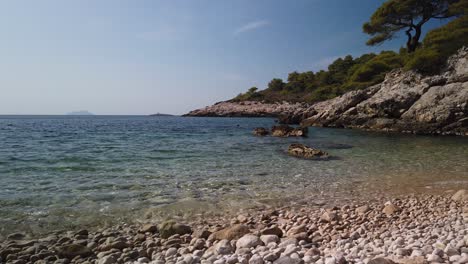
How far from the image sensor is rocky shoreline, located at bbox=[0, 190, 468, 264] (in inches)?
152

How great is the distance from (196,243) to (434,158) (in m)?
13.4

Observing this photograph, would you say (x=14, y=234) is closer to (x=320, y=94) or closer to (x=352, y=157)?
(x=352, y=157)

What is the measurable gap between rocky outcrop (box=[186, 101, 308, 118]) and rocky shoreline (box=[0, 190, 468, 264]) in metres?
71.5

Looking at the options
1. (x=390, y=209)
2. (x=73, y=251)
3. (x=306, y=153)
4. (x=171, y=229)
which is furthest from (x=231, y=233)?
(x=306, y=153)

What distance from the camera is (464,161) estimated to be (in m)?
12.4

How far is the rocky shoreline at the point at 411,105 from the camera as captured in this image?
2602cm

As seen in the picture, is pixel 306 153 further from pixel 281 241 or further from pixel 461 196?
pixel 281 241

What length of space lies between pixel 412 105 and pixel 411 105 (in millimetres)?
418

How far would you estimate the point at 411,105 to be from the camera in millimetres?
29875

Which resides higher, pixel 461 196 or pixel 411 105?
pixel 411 105

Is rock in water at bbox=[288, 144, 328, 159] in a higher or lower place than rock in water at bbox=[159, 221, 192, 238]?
higher

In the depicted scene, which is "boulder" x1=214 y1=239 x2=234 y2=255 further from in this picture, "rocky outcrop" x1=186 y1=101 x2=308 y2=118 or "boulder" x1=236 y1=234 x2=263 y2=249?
"rocky outcrop" x1=186 y1=101 x2=308 y2=118

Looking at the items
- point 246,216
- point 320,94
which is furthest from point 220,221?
point 320,94

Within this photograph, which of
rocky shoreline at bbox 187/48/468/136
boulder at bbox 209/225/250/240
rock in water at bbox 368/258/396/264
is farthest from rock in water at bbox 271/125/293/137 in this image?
rock in water at bbox 368/258/396/264
